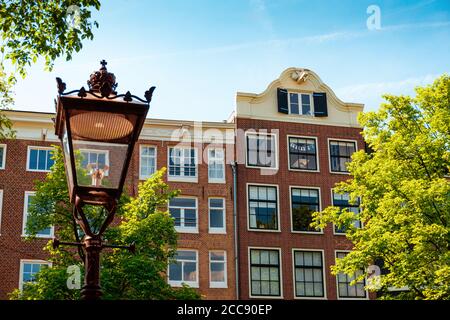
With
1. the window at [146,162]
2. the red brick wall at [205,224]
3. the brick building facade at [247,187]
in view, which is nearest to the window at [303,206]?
the brick building facade at [247,187]

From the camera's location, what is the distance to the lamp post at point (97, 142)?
612 cm

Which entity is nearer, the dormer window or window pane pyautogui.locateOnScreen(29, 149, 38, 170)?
window pane pyautogui.locateOnScreen(29, 149, 38, 170)

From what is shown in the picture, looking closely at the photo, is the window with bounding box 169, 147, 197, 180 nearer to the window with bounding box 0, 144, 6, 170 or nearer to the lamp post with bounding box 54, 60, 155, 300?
the window with bounding box 0, 144, 6, 170

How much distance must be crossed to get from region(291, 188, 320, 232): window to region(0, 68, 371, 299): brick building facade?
48 mm

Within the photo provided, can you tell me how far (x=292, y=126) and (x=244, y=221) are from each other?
18.7 feet

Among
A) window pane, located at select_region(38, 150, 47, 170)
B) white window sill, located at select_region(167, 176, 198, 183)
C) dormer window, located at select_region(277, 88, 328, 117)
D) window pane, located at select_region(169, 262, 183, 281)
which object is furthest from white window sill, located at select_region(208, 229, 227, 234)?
window pane, located at select_region(38, 150, 47, 170)

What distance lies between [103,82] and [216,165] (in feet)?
91.4

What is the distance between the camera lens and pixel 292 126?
3559cm

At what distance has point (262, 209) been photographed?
33688 millimetres

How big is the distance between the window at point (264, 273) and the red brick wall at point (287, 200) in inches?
11.3

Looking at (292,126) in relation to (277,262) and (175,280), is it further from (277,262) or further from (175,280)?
(175,280)

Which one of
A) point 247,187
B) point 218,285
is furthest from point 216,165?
point 218,285

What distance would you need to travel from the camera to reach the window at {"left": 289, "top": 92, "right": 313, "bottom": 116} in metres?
36.2
